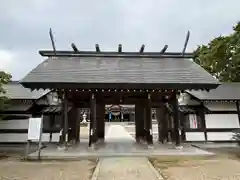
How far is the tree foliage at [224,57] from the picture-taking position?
1886 cm

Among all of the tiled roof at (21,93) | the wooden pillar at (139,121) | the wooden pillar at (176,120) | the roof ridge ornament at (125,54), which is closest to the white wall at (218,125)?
the wooden pillar at (139,121)

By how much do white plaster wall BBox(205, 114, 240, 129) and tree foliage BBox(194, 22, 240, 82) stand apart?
270 inches

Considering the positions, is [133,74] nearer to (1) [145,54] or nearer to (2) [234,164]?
(1) [145,54]

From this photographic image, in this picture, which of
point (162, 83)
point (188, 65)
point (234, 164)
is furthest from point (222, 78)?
point (234, 164)

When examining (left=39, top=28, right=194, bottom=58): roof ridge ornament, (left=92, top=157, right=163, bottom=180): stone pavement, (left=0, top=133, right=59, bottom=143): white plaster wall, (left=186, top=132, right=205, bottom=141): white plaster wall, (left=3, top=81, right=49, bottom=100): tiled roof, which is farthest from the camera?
(left=186, top=132, right=205, bottom=141): white plaster wall

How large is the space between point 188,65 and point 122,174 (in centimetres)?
786

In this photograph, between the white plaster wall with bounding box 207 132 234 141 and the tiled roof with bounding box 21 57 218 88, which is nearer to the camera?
the tiled roof with bounding box 21 57 218 88

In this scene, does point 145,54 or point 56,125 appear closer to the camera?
point 145,54

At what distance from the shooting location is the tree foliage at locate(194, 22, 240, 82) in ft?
61.9

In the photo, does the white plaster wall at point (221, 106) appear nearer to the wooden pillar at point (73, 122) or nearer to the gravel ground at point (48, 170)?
the wooden pillar at point (73, 122)

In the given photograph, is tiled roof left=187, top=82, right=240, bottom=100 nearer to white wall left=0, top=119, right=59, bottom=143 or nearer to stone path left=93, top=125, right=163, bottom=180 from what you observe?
stone path left=93, top=125, right=163, bottom=180

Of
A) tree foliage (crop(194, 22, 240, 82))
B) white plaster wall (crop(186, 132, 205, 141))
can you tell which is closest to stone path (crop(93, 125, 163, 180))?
white plaster wall (crop(186, 132, 205, 141))

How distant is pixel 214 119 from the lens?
1372cm

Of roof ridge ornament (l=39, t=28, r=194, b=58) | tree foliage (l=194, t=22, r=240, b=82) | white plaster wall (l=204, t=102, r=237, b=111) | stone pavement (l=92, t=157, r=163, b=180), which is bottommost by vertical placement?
stone pavement (l=92, t=157, r=163, b=180)
